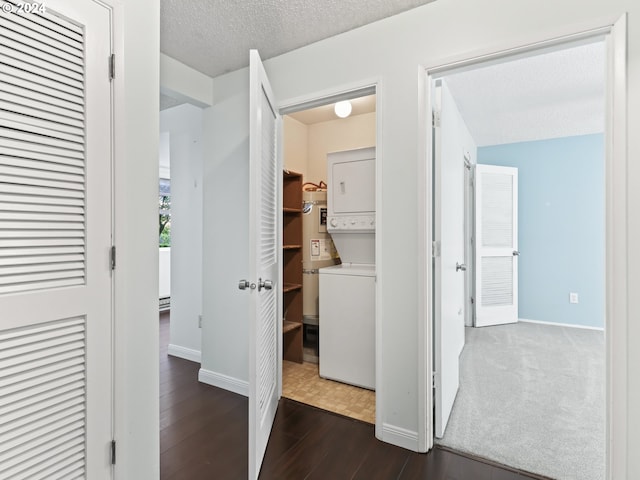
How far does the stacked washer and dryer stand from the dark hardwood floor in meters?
0.49

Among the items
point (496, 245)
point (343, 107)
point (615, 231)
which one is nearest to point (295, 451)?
point (615, 231)

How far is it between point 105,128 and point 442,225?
169 cm

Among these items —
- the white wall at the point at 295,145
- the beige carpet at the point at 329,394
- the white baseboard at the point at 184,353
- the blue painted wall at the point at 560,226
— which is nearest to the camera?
the beige carpet at the point at 329,394

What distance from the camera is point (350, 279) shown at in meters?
2.64

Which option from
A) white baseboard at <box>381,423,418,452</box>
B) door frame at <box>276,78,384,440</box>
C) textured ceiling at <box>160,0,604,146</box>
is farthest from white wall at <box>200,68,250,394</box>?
white baseboard at <box>381,423,418,452</box>

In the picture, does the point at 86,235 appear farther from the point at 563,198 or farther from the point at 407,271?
the point at 563,198

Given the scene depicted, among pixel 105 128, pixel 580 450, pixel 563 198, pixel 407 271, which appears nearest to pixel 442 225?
pixel 407 271

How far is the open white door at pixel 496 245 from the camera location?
4418 millimetres

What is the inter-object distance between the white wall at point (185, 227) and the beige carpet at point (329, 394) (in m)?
1.10

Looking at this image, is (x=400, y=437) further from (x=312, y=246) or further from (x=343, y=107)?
(x=343, y=107)

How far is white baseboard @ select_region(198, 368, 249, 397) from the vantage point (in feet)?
8.29

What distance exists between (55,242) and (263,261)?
0.94 meters

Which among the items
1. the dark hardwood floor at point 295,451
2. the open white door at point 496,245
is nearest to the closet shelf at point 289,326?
the dark hardwood floor at point 295,451

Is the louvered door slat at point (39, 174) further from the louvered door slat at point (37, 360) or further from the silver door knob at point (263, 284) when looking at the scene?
the silver door knob at point (263, 284)
